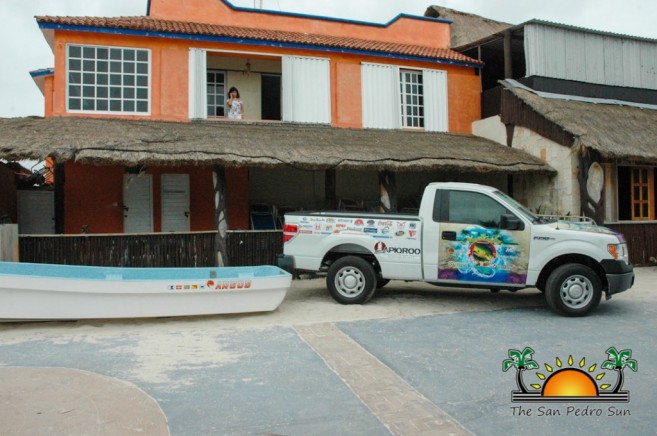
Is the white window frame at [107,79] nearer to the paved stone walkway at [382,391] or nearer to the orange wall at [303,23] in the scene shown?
the orange wall at [303,23]

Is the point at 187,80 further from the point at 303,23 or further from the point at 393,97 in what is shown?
the point at 393,97

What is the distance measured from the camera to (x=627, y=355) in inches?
225

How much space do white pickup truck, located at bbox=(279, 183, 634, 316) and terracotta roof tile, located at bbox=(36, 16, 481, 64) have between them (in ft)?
22.1

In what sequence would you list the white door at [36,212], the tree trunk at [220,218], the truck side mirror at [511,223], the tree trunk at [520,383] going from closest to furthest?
the tree trunk at [520,383]
the truck side mirror at [511,223]
the tree trunk at [220,218]
the white door at [36,212]

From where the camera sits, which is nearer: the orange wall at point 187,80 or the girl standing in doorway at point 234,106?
the orange wall at point 187,80

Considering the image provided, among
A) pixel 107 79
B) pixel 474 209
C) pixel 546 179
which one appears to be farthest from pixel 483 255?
pixel 107 79

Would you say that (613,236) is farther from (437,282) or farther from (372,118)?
(372,118)

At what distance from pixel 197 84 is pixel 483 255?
8533 mm

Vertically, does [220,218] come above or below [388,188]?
below

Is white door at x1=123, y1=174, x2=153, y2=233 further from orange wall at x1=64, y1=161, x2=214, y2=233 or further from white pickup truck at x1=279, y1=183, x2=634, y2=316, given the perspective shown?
white pickup truck at x1=279, y1=183, x2=634, y2=316

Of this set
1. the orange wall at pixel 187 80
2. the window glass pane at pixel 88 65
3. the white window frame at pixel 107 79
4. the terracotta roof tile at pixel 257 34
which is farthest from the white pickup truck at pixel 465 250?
the window glass pane at pixel 88 65

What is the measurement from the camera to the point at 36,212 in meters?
13.1

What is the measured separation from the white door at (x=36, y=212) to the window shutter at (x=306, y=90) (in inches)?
247

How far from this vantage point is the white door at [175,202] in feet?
43.6
